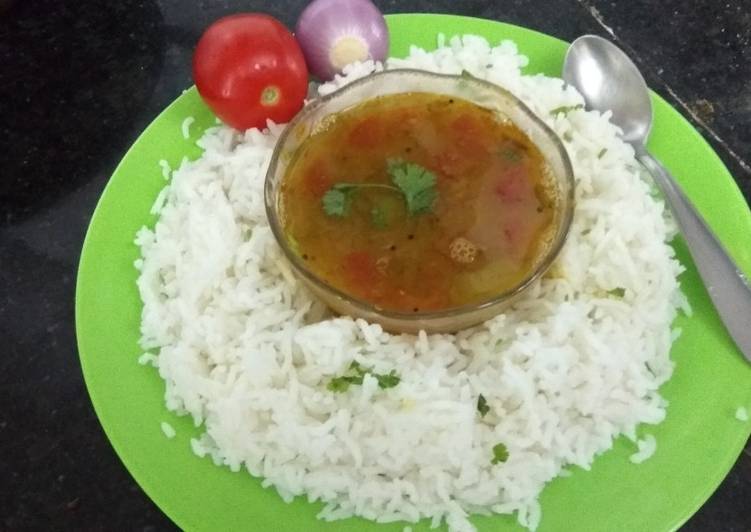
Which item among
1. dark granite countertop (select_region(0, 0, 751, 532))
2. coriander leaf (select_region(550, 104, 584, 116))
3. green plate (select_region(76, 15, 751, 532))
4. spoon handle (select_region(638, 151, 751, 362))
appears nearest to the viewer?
green plate (select_region(76, 15, 751, 532))

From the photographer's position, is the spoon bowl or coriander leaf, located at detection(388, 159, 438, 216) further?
the spoon bowl

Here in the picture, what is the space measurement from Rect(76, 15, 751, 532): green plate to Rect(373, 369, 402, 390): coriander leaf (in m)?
0.26

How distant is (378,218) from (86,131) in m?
1.06

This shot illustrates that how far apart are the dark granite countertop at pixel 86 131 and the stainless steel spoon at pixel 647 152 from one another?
0.40 meters

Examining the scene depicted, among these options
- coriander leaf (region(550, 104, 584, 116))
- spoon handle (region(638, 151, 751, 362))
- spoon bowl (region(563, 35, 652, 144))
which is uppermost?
spoon bowl (region(563, 35, 652, 144))

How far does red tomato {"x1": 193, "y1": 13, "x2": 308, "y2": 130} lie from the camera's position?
184 cm

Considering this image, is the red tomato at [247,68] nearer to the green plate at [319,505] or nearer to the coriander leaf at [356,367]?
the green plate at [319,505]

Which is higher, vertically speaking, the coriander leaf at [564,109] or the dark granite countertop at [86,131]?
the coriander leaf at [564,109]

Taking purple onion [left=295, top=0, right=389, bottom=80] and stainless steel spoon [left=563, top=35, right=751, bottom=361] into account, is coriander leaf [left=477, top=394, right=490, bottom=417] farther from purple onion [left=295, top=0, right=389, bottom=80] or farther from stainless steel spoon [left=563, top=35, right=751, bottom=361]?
purple onion [left=295, top=0, right=389, bottom=80]

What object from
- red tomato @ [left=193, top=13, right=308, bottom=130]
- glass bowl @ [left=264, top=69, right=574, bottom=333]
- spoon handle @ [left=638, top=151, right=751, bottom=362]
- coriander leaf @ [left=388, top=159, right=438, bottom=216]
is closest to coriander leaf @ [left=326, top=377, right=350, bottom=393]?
glass bowl @ [left=264, top=69, right=574, bottom=333]

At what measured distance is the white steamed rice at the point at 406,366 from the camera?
1.53 metres

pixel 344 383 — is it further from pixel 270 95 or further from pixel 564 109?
pixel 564 109

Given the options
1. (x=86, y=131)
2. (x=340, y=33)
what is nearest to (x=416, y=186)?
(x=340, y=33)

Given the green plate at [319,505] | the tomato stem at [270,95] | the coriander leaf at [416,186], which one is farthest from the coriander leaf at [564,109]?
the tomato stem at [270,95]
